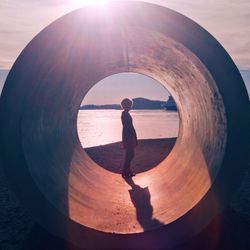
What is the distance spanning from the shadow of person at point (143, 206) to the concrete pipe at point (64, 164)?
29mm

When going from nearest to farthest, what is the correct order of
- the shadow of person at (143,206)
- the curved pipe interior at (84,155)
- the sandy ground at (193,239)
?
the curved pipe interior at (84,155) < the sandy ground at (193,239) < the shadow of person at (143,206)

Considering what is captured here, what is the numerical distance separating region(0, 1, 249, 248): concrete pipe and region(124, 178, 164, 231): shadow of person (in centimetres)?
3

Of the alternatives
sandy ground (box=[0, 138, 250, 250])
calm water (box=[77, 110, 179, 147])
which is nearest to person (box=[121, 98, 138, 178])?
sandy ground (box=[0, 138, 250, 250])

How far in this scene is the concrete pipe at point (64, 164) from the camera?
3770 mm

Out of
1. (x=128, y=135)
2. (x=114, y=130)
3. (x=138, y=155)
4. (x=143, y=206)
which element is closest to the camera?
(x=143, y=206)

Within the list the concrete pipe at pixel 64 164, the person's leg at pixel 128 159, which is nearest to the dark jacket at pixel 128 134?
the person's leg at pixel 128 159

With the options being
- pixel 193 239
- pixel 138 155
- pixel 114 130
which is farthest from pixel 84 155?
pixel 114 130

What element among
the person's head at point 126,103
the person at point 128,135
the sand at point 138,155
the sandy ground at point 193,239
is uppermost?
the person's head at point 126,103

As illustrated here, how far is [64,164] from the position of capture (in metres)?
5.75

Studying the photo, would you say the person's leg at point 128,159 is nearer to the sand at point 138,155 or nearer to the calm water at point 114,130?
the sand at point 138,155

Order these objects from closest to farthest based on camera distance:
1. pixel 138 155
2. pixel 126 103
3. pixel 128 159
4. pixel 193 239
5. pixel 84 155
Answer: pixel 193 239, pixel 126 103, pixel 84 155, pixel 128 159, pixel 138 155

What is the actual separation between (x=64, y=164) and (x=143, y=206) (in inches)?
51.6

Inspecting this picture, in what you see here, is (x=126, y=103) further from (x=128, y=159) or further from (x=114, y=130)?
(x=114, y=130)

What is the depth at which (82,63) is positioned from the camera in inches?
235
